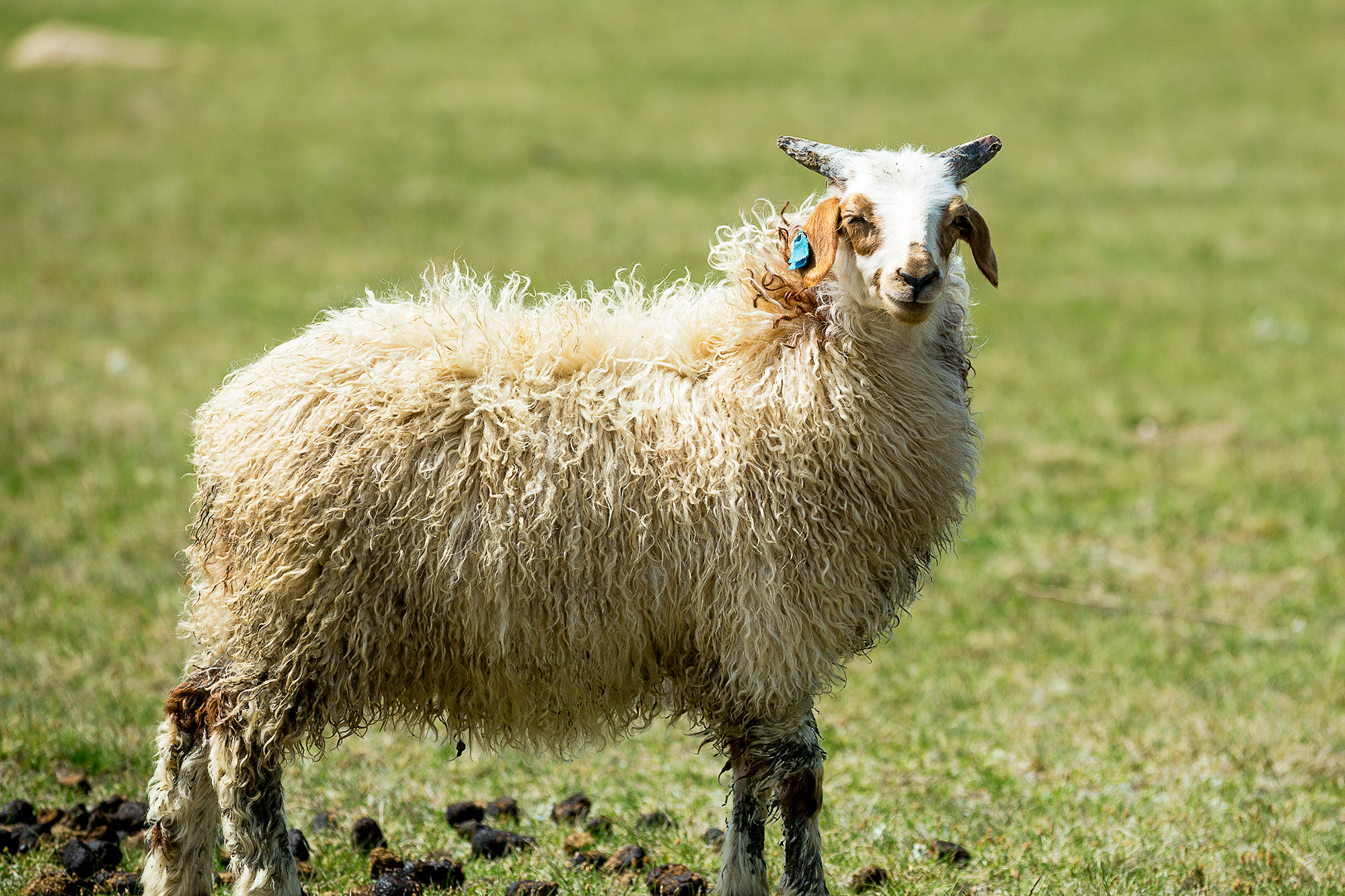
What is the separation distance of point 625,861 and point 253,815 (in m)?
1.38

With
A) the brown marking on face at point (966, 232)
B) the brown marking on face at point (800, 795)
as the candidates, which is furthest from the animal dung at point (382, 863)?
the brown marking on face at point (966, 232)

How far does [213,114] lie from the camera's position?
20172 mm

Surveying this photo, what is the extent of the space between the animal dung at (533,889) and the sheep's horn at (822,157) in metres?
2.62

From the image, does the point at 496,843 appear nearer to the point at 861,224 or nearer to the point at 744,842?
the point at 744,842

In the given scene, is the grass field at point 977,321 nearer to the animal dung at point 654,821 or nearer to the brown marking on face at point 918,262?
the animal dung at point 654,821

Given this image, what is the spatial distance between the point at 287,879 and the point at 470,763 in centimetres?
164

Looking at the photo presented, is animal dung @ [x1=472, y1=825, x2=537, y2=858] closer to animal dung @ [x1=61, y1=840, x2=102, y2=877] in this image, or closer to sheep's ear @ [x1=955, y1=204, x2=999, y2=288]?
animal dung @ [x1=61, y1=840, x2=102, y2=877]

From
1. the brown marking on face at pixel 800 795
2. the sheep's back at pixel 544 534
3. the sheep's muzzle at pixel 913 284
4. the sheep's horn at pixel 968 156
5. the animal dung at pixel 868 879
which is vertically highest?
the sheep's horn at pixel 968 156

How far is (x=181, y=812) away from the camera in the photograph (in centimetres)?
436

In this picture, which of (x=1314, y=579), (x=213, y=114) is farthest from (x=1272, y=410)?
(x=213, y=114)

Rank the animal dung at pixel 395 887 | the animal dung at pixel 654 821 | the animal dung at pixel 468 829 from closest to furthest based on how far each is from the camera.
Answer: the animal dung at pixel 395 887, the animal dung at pixel 468 829, the animal dung at pixel 654 821

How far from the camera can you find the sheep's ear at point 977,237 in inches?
166

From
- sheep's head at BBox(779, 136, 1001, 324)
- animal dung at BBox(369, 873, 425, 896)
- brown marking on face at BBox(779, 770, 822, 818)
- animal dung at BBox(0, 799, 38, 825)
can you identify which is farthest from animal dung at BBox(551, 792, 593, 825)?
sheep's head at BBox(779, 136, 1001, 324)

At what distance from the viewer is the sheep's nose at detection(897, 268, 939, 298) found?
396 centimetres
